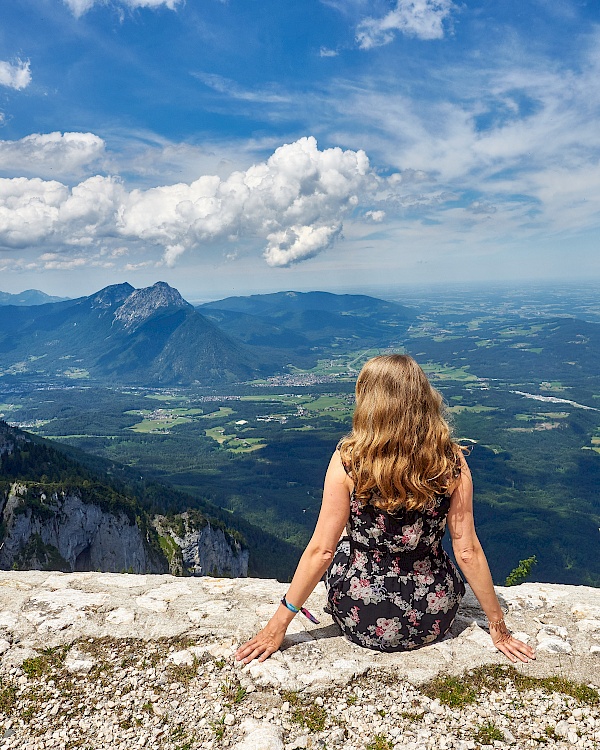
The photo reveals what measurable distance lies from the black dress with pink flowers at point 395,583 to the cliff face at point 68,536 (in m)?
65.5

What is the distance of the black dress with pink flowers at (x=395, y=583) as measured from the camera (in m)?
5.48

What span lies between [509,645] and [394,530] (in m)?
1.97

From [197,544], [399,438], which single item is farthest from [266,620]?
[197,544]

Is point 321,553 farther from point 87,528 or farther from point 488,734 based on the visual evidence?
point 87,528

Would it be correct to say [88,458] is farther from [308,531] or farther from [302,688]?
[302,688]

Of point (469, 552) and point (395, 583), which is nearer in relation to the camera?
point (469, 552)

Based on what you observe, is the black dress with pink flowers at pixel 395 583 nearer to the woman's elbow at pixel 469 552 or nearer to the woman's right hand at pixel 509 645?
the woman's elbow at pixel 469 552

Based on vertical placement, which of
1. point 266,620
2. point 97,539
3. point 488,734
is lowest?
point 97,539

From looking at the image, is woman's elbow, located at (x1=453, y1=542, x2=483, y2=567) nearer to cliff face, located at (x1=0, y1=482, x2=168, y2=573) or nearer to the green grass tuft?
the green grass tuft

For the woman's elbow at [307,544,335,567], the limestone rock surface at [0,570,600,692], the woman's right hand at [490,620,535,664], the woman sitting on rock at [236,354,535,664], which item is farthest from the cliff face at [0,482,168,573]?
the woman's right hand at [490,620,535,664]

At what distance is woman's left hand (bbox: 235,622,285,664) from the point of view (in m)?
5.53

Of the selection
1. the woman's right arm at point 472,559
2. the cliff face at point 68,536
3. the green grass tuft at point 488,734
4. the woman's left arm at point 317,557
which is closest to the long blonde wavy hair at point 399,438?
the woman's left arm at point 317,557

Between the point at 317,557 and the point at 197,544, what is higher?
the point at 317,557

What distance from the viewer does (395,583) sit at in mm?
5672
